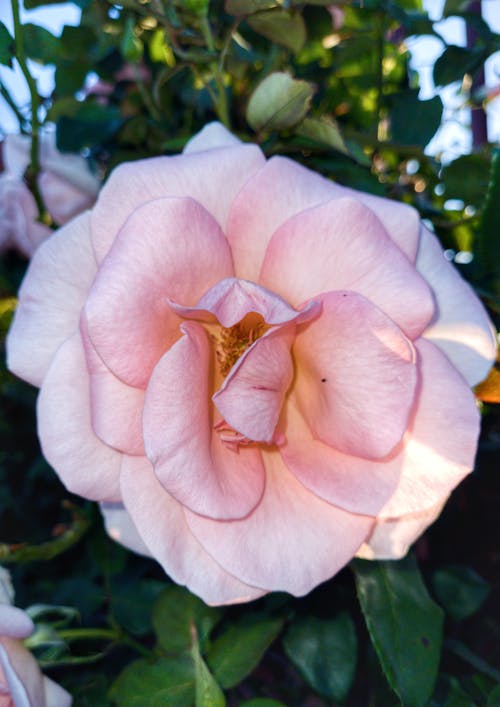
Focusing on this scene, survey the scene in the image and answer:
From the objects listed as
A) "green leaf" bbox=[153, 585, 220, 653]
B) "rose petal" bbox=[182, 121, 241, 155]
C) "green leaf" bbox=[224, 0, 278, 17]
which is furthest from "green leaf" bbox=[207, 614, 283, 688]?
"green leaf" bbox=[224, 0, 278, 17]

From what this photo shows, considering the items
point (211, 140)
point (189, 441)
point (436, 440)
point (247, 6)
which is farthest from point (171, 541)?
point (247, 6)

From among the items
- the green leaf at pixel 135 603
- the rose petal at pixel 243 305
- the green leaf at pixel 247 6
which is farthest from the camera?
the green leaf at pixel 135 603

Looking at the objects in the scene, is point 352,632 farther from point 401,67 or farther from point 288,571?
point 401,67

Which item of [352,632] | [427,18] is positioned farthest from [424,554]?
[427,18]

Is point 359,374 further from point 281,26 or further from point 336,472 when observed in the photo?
point 281,26

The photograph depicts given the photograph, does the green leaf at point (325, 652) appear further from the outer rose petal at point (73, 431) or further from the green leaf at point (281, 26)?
the green leaf at point (281, 26)

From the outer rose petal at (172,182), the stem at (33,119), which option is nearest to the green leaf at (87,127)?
the stem at (33,119)
